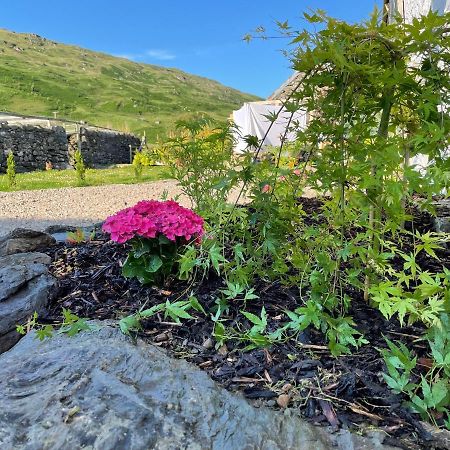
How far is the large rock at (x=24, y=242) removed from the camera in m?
3.61

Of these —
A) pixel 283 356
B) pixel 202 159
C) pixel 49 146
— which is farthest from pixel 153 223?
pixel 49 146

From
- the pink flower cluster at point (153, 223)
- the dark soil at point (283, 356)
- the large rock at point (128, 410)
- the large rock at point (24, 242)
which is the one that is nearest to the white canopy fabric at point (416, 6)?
the dark soil at point (283, 356)

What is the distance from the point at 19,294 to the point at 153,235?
0.92 m

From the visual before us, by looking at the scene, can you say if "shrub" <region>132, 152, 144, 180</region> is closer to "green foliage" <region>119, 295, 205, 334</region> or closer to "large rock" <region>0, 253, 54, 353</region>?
"large rock" <region>0, 253, 54, 353</region>

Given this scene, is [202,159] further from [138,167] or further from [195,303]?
[138,167]

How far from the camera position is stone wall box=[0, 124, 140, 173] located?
14812 mm

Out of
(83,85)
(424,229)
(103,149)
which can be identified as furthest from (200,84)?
(424,229)

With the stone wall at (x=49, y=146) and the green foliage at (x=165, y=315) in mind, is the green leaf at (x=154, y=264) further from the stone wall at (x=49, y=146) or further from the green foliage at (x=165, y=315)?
the stone wall at (x=49, y=146)

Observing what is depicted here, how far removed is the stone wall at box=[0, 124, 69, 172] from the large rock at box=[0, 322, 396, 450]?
14644 millimetres

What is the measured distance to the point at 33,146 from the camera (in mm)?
15578

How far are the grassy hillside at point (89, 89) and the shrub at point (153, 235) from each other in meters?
30.0

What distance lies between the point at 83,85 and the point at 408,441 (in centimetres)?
8544

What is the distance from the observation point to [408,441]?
140 centimetres

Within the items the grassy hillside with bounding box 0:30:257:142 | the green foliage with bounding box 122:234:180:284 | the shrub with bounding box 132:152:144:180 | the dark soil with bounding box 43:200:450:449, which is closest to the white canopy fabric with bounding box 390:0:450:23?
the dark soil with bounding box 43:200:450:449
